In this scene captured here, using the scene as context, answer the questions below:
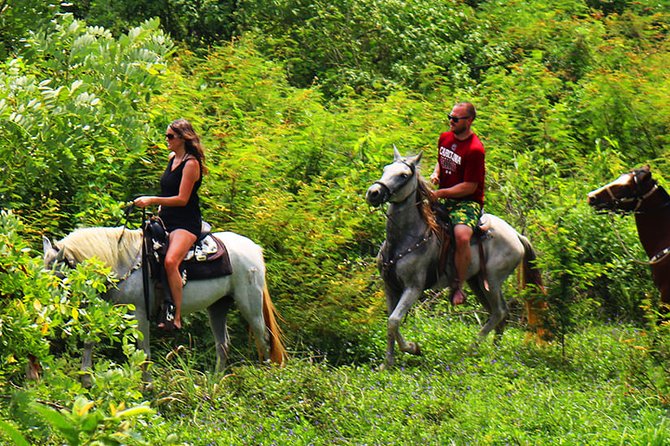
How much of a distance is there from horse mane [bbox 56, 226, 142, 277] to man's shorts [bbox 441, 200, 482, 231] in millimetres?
3153

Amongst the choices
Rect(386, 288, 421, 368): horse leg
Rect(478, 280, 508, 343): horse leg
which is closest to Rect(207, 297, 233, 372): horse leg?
Rect(386, 288, 421, 368): horse leg

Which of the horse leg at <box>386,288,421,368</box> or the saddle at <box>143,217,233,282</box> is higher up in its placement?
the saddle at <box>143,217,233,282</box>

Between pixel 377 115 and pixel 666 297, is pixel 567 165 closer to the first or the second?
pixel 377 115

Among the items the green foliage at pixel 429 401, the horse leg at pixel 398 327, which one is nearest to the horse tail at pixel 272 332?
the green foliage at pixel 429 401

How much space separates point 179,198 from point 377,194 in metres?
1.89

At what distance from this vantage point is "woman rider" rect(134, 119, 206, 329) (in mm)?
10203

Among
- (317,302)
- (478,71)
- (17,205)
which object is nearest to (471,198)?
(317,302)

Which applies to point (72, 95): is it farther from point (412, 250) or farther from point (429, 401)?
point (412, 250)

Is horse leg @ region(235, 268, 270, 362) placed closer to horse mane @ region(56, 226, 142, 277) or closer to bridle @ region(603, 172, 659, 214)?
horse mane @ region(56, 226, 142, 277)

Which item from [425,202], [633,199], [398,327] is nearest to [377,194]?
[425,202]

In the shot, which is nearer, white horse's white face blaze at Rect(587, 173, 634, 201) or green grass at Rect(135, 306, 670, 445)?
green grass at Rect(135, 306, 670, 445)

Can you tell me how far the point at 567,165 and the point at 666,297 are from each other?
577 centimetres

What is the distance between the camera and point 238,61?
54.2 feet

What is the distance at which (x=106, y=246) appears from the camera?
10070 millimetres
